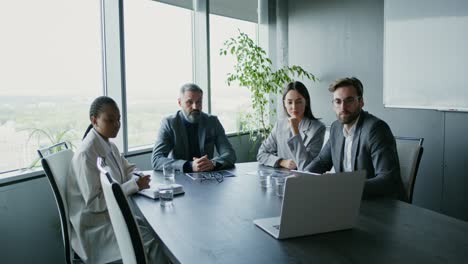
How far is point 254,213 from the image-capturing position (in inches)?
72.6

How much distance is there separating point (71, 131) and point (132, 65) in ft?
2.86

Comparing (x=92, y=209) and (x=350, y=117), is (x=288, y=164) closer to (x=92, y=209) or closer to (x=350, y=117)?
(x=350, y=117)

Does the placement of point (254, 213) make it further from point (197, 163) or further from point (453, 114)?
point (453, 114)

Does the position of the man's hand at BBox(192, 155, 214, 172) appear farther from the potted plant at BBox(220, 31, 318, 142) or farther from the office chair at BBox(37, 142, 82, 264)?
the potted plant at BBox(220, 31, 318, 142)

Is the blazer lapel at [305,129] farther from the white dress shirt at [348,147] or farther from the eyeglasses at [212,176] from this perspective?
the eyeglasses at [212,176]

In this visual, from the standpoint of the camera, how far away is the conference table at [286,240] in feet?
4.44

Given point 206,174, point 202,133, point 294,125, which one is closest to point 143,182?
point 206,174

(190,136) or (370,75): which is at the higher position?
(370,75)

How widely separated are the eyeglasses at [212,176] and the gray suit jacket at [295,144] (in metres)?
0.47

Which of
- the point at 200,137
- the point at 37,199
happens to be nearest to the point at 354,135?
the point at 200,137

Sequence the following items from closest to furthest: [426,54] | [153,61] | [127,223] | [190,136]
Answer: [127,223]
[190,136]
[426,54]
[153,61]

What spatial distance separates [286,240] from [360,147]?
104 cm

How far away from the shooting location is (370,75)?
13.5 ft

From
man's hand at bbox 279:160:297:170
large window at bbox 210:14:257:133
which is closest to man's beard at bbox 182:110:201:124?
man's hand at bbox 279:160:297:170
